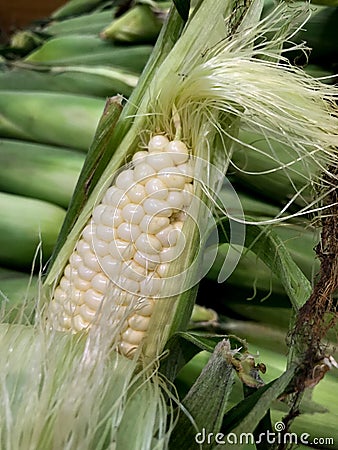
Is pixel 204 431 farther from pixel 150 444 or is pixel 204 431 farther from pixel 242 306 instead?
pixel 242 306

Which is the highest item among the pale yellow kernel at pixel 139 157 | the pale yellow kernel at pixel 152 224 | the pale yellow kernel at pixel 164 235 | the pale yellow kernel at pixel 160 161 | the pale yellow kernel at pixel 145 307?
the pale yellow kernel at pixel 160 161

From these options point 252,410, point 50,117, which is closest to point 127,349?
point 252,410

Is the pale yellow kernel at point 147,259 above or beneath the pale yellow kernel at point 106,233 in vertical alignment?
beneath

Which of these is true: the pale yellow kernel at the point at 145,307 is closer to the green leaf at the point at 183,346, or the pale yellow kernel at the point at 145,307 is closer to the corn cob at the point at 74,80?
the green leaf at the point at 183,346

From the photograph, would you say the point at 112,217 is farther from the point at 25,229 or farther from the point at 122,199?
the point at 25,229

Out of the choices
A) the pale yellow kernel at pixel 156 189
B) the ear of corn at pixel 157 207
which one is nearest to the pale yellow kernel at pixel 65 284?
the ear of corn at pixel 157 207

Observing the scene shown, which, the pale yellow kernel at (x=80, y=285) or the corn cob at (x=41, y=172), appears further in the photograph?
the corn cob at (x=41, y=172)

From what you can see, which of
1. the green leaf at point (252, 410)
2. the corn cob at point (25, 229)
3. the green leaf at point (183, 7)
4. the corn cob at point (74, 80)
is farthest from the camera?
the corn cob at point (74, 80)
